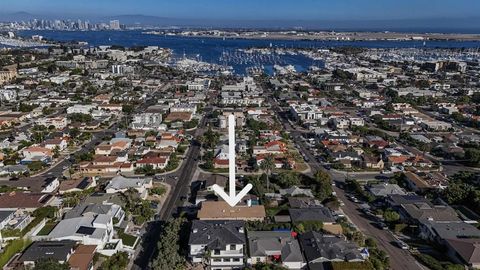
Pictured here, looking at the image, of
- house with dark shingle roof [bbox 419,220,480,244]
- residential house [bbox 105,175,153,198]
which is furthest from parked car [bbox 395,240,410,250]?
residential house [bbox 105,175,153,198]

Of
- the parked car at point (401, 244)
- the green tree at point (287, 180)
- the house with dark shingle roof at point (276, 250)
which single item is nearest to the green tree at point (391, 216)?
the parked car at point (401, 244)

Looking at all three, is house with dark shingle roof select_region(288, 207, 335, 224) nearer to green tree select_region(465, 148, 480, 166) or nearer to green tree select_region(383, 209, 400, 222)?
green tree select_region(383, 209, 400, 222)

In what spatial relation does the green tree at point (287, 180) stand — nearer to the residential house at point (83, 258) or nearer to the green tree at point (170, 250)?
the green tree at point (170, 250)

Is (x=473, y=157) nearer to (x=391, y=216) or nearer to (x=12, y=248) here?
(x=391, y=216)

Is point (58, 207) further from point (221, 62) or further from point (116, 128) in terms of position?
point (221, 62)

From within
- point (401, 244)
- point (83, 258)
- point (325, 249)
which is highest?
point (325, 249)

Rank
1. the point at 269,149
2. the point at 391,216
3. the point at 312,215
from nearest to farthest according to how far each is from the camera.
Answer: the point at 312,215
the point at 391,216
the point at 269,149

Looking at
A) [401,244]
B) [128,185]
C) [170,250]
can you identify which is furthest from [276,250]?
[128,185]
